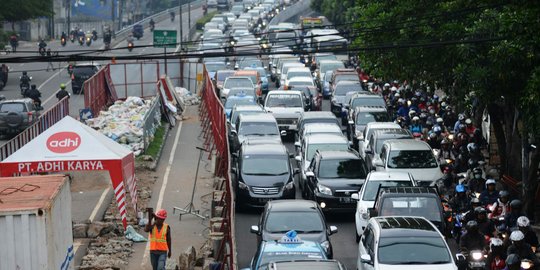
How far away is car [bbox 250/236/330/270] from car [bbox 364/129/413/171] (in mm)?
12054

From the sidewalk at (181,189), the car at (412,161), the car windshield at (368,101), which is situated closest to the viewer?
the sidewalk at (181,189)

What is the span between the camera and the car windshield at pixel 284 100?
140 ft

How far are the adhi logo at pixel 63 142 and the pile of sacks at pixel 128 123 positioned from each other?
11930 millimetres

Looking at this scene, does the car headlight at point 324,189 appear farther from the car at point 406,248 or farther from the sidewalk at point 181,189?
the car at point 406,248

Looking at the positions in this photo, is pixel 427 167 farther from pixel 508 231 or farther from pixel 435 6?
pixel 508 231

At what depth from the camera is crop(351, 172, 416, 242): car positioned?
80.6 feet

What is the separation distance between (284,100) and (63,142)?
789 inches

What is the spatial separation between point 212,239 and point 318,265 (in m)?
6.27

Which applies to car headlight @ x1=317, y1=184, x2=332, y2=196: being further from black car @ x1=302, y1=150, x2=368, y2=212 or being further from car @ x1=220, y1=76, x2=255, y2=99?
car @ x1=220, y1=76, x2=255, y2=99

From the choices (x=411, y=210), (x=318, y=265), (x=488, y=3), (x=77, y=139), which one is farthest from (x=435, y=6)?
(x=318, y=265)

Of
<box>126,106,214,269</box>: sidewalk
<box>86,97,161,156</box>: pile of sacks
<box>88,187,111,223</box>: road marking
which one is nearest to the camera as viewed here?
<box>126,106,214,269</box>: sidewalk

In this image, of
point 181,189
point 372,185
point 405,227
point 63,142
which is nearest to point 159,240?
point 405,227

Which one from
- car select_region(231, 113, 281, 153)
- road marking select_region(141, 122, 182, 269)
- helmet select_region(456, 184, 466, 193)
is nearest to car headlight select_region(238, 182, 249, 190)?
road marking select_region(141, 122, 182, 269)

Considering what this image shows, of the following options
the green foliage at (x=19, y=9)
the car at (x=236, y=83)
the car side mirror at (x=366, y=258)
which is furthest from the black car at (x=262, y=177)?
the green foliage at (x=19, y=9)
